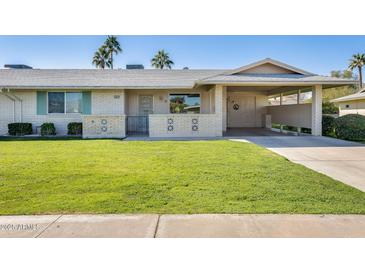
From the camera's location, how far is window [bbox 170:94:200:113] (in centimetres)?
1891

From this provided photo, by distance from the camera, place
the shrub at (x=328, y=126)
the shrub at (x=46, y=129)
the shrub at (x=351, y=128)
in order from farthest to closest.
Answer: the shrub at (x=46, y=129) → the shrub at (x=328, y=126) → the shrub at (x=351, y=128)

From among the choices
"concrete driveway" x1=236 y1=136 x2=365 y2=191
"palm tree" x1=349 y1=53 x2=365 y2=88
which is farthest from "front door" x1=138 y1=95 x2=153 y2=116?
"palm tree" x1=349 y1=53 x2=365 y2=88

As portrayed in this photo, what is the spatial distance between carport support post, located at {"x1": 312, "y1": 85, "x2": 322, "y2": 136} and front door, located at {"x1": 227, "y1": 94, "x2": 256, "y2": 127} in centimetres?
743

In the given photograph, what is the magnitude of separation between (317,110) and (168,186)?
1221cm

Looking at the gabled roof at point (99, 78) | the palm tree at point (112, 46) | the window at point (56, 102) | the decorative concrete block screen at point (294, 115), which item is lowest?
the decorative concrete block screen at point (294, 115)

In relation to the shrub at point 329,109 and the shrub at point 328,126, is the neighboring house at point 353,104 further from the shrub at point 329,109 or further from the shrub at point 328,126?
the shrub at point 328,126

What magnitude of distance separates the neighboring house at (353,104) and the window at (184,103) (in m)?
13.8

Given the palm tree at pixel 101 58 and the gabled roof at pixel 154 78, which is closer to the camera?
the gabled roof at pixel 154 78

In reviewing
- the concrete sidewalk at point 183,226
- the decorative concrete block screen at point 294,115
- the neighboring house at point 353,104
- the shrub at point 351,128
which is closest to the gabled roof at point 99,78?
the decorative concrete block screen at point 294,115

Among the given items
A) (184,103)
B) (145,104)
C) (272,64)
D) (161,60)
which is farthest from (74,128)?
(161,60)

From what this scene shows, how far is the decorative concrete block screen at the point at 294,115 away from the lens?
15680 millimetres

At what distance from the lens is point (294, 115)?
17.2 m

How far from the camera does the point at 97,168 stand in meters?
7.09

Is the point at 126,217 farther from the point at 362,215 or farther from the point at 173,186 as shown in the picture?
the point at 362,215
